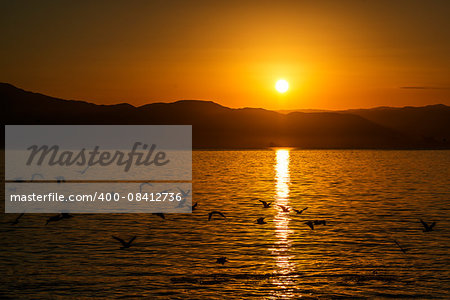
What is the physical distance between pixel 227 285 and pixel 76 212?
21.9 meters

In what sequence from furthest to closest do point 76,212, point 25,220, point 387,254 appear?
point 76,212
point 25,220
point 387,254

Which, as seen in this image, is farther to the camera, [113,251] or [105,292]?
[113,251]

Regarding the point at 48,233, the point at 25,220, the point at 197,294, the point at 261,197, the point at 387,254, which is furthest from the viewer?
the point at 261,197

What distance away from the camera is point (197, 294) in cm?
1912

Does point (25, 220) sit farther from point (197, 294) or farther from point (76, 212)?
point (197, 294)

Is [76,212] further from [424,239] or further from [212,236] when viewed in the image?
[424,239]

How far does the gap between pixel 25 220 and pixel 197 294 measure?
63.6ft

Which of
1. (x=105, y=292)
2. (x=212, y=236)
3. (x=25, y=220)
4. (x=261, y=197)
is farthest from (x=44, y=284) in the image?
(x=261, y=197)
